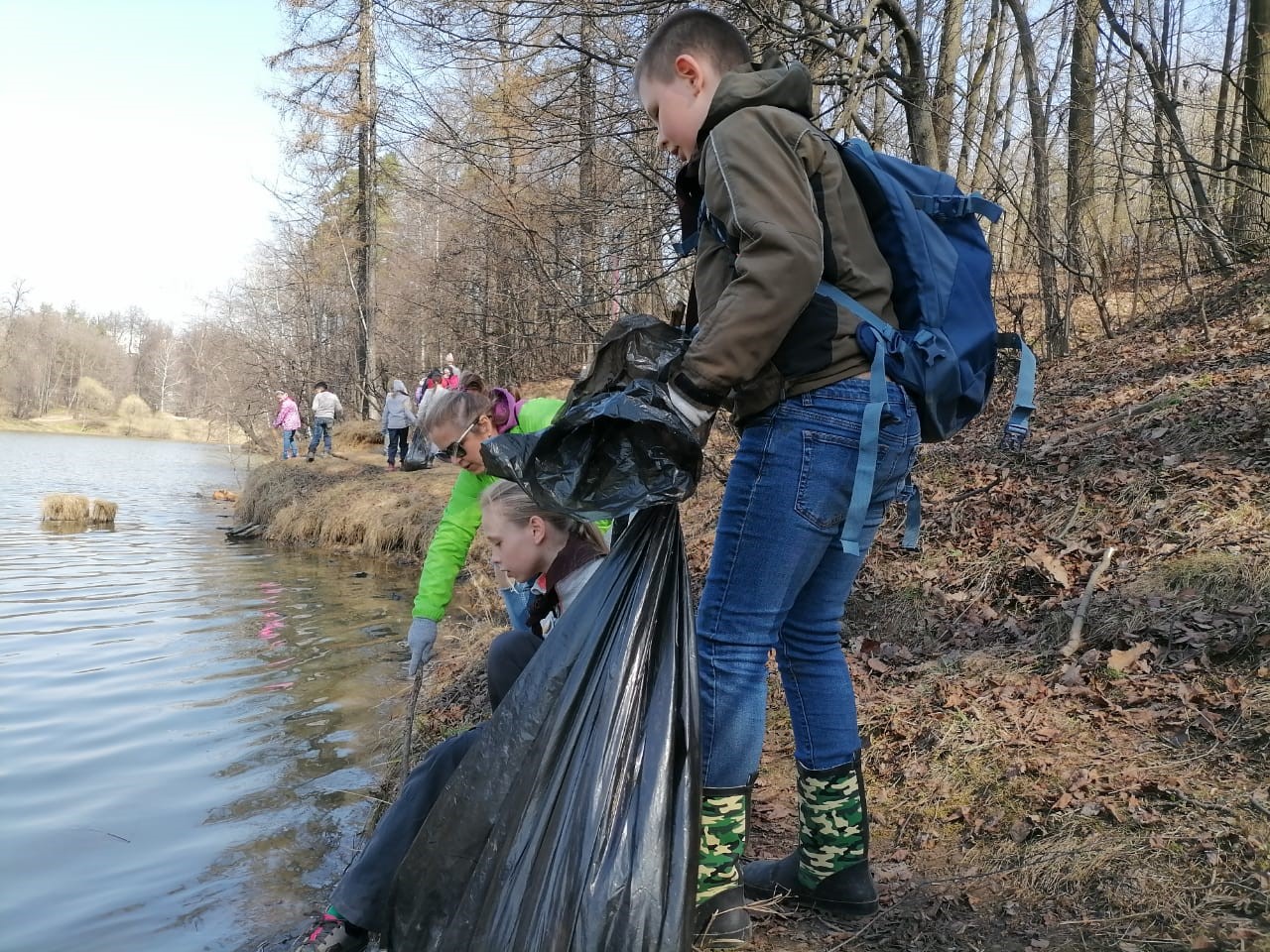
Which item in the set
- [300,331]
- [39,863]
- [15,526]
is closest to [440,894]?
[39,863]

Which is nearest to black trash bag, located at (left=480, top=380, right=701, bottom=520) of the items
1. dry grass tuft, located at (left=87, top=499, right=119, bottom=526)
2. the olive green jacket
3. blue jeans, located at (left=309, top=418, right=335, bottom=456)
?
the olive green jacket

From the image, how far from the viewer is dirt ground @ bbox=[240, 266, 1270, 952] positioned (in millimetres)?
2055

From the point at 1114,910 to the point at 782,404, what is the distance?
135 cm

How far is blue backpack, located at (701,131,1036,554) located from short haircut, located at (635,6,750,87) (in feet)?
1.03

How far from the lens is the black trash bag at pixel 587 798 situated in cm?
171

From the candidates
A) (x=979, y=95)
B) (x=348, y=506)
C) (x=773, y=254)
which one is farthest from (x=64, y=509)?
(x=773, y=254)

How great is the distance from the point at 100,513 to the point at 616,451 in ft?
52.8

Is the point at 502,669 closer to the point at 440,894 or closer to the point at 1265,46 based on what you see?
the point at 440,894

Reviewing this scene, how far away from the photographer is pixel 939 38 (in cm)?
971

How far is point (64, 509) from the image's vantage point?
15.0m

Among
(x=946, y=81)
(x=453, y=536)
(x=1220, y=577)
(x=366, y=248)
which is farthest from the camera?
(x=366, y=248)

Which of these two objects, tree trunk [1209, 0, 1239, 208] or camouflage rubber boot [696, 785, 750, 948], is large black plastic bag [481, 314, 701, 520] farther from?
tree trunk [1209, 0, 1239, 208]

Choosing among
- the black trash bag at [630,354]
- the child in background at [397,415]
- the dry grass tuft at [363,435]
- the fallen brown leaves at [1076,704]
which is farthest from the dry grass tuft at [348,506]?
the black trash bag at [630,354]

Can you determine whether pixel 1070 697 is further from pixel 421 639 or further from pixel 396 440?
pixel 396 440
